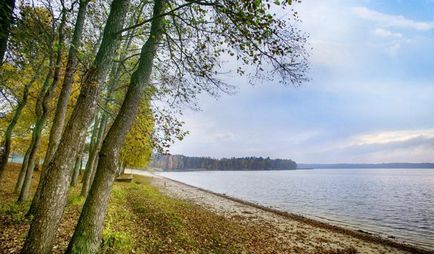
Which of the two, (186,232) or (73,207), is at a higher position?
(73,207)

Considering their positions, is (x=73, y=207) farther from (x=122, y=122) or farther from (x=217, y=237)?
(x=122, y=122)

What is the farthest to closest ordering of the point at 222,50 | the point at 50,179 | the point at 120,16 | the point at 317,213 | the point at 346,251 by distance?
the point at 317,213 → the point at 346,251 → the point at 222,50 → the point at 120,16 → the point at 50,179

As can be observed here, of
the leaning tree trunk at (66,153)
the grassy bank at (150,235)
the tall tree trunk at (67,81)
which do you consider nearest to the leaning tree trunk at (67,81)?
the tall tree trunk at (67,81)

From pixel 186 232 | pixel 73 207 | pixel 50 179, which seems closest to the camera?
pixel 50 179

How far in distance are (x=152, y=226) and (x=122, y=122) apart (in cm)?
727

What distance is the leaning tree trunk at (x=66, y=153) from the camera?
5297mm

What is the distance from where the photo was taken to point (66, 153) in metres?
5.55

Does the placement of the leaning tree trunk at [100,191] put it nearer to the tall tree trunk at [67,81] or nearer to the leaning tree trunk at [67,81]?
the leaning tree trunk at [67,81]

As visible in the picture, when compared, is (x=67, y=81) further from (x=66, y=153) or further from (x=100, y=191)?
(x=100, y=191)

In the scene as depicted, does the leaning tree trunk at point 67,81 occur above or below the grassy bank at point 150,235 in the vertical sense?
above

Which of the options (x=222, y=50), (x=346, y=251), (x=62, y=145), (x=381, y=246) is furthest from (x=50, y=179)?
(x=381, y=246)

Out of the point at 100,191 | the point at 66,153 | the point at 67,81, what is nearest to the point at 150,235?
the point at 100,191

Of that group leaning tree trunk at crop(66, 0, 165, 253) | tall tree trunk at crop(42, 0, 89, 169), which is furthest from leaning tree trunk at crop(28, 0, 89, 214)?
leaning tree trunk at crop(66, 0, 165, 253)

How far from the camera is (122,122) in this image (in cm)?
606
